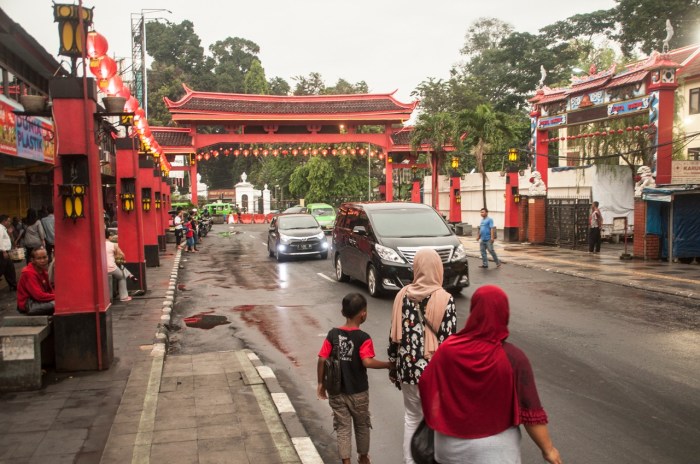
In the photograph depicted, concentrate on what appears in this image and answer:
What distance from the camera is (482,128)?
32.6 m

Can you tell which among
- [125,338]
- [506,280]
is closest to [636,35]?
[506,280]

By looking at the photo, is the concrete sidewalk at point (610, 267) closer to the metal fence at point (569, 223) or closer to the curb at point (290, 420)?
the metal fence at point (569, 223)

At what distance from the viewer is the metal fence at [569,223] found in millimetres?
23875

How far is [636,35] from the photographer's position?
4712cm

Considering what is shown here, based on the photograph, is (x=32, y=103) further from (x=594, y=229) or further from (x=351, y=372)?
(x=594, y=229)

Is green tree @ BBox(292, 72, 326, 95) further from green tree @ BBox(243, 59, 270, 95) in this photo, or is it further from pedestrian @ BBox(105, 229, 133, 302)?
pedestrian @ BBox(105, 229, 133, 302)

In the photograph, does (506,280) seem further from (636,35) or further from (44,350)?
(636,35)

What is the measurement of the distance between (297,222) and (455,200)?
14.9m

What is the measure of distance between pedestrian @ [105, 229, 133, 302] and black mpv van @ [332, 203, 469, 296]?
5004mm

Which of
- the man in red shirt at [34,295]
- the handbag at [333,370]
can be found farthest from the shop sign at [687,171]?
the man in red shirt at [34,295]

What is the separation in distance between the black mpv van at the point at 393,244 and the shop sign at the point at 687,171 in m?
8.85

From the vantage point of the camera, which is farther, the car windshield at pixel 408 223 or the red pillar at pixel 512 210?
the red pillar at pixel 512 210

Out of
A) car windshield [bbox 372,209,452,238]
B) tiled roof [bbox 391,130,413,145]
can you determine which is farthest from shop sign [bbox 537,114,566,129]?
car windshield [bbox 372,209,452,238]

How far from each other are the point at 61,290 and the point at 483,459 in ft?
20.6
